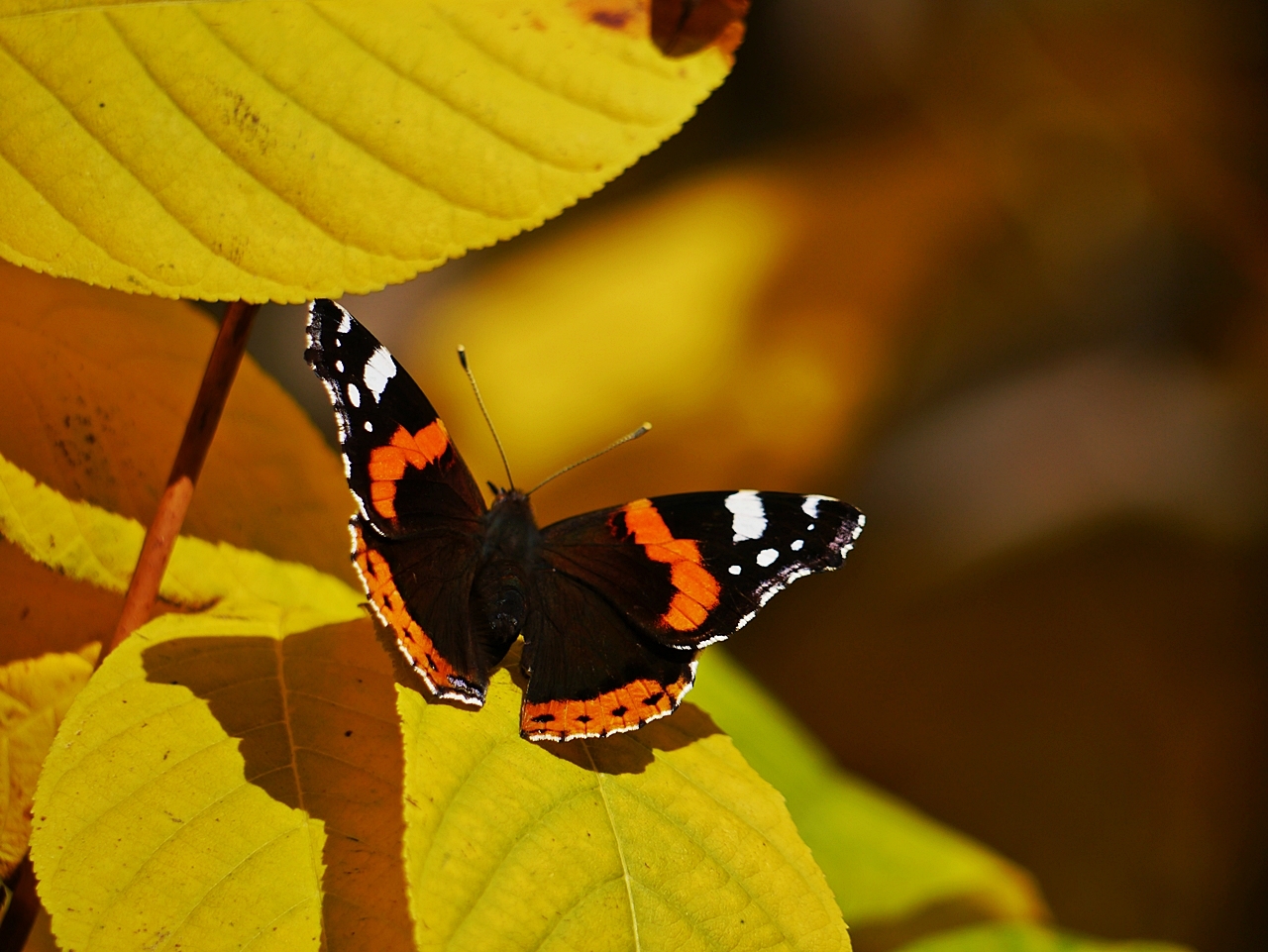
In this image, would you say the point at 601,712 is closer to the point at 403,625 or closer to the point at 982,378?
the point at 403,625

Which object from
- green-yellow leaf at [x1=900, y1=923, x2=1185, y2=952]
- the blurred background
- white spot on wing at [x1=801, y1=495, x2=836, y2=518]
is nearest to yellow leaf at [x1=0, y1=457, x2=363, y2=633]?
white spot on wing at [x1=801, y1=495, x2=836, y2=518]

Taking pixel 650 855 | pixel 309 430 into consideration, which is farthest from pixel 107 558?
pixel 650 855

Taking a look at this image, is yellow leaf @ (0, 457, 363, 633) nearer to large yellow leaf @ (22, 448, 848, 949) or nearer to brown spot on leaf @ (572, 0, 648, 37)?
large yellow leaf @ (22, 448, 848, 949)

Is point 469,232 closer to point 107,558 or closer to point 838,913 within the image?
point 107,558

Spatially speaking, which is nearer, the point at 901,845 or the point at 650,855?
the point at 650,855

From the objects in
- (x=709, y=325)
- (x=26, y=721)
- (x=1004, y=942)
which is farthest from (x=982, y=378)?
(x=26, y=721)

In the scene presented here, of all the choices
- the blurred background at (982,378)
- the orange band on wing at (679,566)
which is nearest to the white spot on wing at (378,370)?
the orange band on wing at (679,566)
